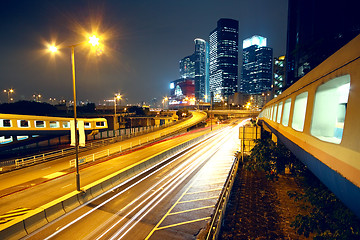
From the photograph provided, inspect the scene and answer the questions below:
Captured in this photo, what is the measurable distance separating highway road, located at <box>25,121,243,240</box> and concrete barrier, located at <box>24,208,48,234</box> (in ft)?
A: 0.82

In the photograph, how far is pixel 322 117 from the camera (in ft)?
17.1

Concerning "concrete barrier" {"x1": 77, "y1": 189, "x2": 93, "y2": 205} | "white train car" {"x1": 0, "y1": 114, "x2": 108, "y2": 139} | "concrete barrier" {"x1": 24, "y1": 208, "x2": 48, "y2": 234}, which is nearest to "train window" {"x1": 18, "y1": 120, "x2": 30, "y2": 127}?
"white train car" {"x1": 0, "y1": 114, "x2": 108, "y2": 139}

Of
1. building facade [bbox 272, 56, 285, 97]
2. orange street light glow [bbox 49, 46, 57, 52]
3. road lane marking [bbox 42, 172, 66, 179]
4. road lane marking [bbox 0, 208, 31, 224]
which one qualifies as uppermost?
building facade [bbox 272, 56, 285, 97]

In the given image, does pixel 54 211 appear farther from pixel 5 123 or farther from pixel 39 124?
pixel 39 124

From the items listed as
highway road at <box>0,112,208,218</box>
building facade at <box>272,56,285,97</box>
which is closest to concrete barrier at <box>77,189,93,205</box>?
highway road at <box>0,112,208,218</box>

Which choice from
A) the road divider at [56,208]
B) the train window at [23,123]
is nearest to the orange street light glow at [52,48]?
the road divider at [56,208]

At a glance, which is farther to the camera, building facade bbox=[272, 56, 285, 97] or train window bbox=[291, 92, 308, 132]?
building facade bbox=[272, 56, 285, 97]

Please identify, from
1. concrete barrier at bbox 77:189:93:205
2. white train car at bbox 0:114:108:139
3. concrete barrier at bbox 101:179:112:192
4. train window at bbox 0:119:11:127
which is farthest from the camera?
white train car at bbox 0:114:108:139

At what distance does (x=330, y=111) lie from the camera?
17.4ft

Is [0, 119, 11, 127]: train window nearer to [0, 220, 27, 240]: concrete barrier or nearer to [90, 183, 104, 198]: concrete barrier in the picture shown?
[90, 183, 104, 198]: concrete barrier

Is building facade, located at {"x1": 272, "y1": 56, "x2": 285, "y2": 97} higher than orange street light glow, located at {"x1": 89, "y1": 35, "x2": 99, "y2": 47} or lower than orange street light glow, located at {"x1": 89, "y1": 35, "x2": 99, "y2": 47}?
higher

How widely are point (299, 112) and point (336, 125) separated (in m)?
2.92

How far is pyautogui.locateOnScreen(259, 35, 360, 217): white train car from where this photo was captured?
10.6ft

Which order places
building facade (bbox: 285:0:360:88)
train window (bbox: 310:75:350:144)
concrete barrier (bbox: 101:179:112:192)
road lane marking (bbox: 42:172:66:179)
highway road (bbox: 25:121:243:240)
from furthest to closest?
building facade (bbox: 285:0:360:88)
road lane marking (bbox: 42:172:66:179)
concrete barrier (bbox: 101:179:112:192)
highway road (bbox: 25:121:243:240)
train window (bbox: 310:75:350:144)
